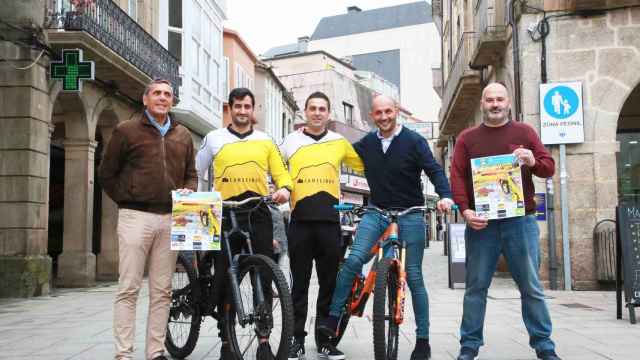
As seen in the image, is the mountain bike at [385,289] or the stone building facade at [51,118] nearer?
the mountain bike at [385,289]

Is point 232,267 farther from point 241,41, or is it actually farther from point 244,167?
point 241,41

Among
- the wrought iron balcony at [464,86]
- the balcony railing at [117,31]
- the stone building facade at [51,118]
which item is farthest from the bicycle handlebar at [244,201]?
the wrought iron balcony at [464,86]

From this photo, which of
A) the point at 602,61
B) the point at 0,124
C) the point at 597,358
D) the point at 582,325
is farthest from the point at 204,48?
the point at 597,358

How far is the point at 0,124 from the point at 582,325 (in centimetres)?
893

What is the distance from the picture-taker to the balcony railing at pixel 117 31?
463 inches

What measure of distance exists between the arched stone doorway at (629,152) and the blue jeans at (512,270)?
8452 mm

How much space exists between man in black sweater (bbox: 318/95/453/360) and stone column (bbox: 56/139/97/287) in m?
8.96

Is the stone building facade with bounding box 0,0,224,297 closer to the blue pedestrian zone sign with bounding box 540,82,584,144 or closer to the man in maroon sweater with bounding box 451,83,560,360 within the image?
the blue pedestrian zone sign with bounding box 540,82,584,144

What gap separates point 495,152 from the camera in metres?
4.97

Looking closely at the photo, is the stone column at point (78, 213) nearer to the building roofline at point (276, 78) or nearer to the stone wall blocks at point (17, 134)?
the stone wall blocks at point (17, 134)

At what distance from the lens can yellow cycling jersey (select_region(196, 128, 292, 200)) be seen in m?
5.13

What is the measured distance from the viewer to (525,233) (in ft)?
16.3

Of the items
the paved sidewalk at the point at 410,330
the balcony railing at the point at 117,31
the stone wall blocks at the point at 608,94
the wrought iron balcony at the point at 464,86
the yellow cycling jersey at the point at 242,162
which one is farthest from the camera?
the wrought iron balcony at the point at 464,86

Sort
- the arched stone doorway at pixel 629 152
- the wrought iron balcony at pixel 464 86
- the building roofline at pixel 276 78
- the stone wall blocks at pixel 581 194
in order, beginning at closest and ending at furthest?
the stone wall blocks at pixel 581 194 < the arched stone doorway at pixel 629 152 < the wrought iron balcony at pixel 464 86 < the building roofline at pixel 276 78
